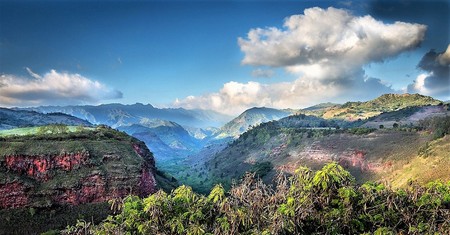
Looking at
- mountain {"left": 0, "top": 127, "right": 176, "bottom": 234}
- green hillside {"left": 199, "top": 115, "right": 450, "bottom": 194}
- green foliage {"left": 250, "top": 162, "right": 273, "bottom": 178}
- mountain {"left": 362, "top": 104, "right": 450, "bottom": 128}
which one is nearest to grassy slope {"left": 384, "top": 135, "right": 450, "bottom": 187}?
green hillside {"left": 199, "top": 115, "right": 450, "bottom": 194}

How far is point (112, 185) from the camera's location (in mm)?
74000

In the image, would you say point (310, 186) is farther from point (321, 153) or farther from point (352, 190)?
point (321, 153)

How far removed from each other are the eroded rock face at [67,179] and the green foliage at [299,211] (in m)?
49.2

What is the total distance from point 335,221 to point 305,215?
5.07 ft

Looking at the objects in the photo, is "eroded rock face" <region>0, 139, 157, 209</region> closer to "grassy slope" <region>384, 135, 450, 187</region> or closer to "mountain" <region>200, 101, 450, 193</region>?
"mountain" <region>200, 101, 450, 193</region>

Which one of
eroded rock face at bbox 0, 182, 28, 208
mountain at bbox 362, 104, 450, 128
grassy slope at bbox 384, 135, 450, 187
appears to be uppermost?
mountain at bbox 362, 104, 450, 128

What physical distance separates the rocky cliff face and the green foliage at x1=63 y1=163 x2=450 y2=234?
55201mm

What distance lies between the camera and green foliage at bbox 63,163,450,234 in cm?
1579

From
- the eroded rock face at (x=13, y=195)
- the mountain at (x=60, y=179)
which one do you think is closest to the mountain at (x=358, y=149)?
the mountain at (x=60, y=179)

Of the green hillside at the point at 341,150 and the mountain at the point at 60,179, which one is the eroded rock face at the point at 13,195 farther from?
the green hillside at the point at 341,150

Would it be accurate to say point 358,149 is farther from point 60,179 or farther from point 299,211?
point 299,211

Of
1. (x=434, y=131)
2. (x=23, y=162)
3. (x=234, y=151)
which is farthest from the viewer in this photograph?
(x=234, y=151)

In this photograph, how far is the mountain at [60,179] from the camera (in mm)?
63969

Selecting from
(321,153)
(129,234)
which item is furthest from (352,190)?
(321,153)
